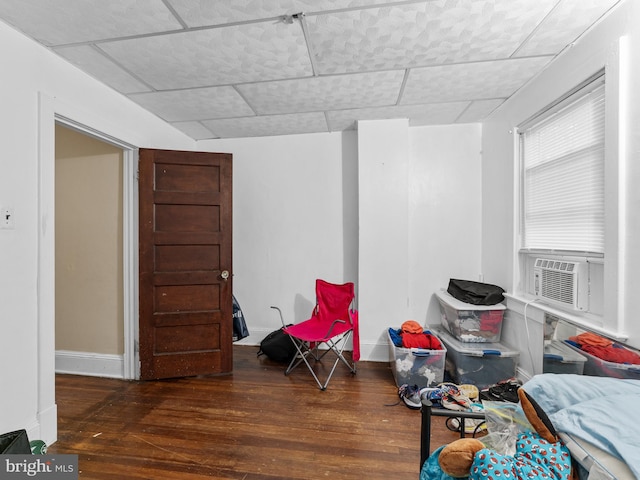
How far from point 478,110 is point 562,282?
1784 millimetres

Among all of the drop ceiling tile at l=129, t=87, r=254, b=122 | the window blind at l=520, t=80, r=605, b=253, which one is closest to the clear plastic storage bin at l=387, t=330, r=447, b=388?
the window blind at l=520, t=80, r=605, b=253

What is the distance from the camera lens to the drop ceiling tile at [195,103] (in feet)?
7.97

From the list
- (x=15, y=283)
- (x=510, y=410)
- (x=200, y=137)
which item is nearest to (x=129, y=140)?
(x=200, y=137)

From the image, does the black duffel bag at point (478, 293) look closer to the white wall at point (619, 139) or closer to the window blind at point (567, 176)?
the window blind at point (567, 176)

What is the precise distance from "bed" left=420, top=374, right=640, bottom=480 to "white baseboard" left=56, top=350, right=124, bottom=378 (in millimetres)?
2868

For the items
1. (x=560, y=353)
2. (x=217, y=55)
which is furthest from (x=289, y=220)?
(x=560, y=353)

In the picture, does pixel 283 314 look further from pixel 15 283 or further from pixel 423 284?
pixel 15 283

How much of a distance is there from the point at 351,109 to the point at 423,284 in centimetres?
203

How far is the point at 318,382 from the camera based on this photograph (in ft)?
8.14

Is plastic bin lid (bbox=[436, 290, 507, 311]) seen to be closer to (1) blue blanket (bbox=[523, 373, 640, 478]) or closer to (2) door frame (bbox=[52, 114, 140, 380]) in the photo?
(1) blue blanket (bbox=[523, 373, 640, 478])

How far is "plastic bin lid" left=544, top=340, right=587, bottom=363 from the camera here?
5.76ft

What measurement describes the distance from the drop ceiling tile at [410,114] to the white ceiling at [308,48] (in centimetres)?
3

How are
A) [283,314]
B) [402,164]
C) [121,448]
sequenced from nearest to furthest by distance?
1. [121,448]
2. [402,164]
3. [283,314]

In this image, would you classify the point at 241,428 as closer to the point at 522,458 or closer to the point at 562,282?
the point at 522,458
